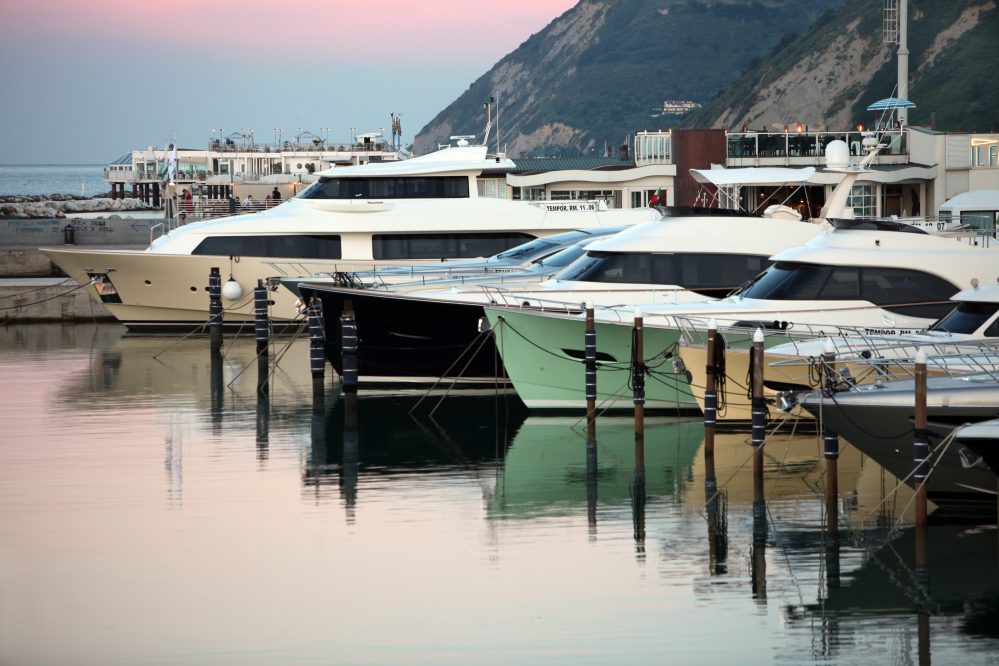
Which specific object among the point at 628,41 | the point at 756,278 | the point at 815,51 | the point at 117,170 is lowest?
the point at 756,278

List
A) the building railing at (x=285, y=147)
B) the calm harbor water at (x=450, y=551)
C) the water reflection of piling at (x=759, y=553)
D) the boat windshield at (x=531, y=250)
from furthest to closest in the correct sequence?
the building railing at (x=285, y=147)
the boat windshield at (x=531, y=250)
the water reflection of piling at (x=759, y=553)
the calm harbor water at (x=450, y=551)

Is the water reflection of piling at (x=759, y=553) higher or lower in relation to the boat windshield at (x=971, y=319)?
lower

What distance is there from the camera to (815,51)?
357 ft

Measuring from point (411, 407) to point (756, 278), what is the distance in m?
5.84

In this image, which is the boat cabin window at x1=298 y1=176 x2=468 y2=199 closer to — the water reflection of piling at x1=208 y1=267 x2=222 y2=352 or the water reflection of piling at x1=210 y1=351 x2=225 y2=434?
the water reflection of piling at x1=208 y1=267 x2=222 y2=352

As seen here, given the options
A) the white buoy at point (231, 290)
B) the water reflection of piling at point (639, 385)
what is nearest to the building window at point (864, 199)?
the white buoy at point (231, 290)

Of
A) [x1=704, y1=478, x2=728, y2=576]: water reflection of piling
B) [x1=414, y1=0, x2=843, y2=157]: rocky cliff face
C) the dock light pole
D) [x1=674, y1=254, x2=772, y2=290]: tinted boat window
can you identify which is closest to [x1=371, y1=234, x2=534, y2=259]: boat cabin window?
[x1=674, y1=254, x2=772, y2=290]: tinted boat window

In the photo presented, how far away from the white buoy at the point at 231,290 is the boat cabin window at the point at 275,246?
728 millimetres

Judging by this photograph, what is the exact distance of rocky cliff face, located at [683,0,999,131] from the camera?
90.4 metres

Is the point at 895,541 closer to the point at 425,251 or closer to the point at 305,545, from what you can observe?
the point at 305,545

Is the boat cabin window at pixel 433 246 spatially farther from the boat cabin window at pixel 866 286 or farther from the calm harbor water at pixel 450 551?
the boat cabin window at pixel 866 286

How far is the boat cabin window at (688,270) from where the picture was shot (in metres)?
17.6

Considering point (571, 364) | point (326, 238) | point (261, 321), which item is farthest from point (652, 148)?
point (571, 364)

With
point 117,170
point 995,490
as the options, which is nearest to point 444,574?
point 995,490
